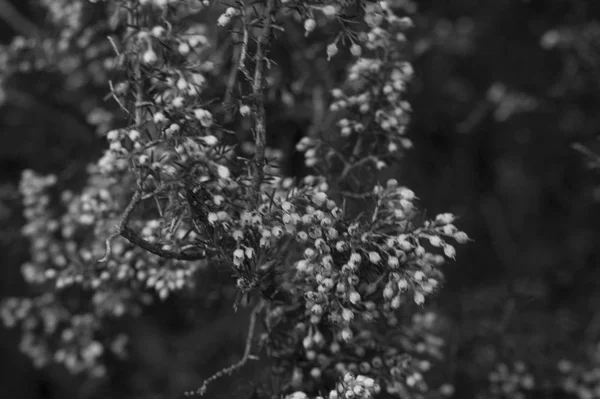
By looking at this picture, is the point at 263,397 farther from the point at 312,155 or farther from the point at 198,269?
the point at 312,155

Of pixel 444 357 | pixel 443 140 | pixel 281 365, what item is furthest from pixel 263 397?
pixel 443 140

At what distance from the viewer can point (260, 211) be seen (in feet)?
9.89

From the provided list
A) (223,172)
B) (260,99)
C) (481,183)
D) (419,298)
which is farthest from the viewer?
(481,183)

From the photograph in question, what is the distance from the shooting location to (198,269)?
3.78m

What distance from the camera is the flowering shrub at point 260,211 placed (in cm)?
297

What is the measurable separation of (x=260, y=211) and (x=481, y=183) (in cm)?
450

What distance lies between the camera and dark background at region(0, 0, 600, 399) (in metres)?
5.17

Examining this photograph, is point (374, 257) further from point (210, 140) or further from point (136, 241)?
point (136, 241)

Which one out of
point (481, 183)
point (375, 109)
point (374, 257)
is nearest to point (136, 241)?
point (374, 257)

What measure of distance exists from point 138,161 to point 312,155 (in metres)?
1.01

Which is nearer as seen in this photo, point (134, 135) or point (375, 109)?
point (134, 135)

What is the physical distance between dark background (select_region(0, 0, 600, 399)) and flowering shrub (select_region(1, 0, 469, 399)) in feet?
2.91

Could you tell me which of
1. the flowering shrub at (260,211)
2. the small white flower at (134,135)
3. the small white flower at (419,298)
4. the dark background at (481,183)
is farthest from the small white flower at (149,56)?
the dark background at (481,183)

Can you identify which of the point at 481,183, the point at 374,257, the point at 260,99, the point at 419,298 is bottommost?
the point at 481,183
